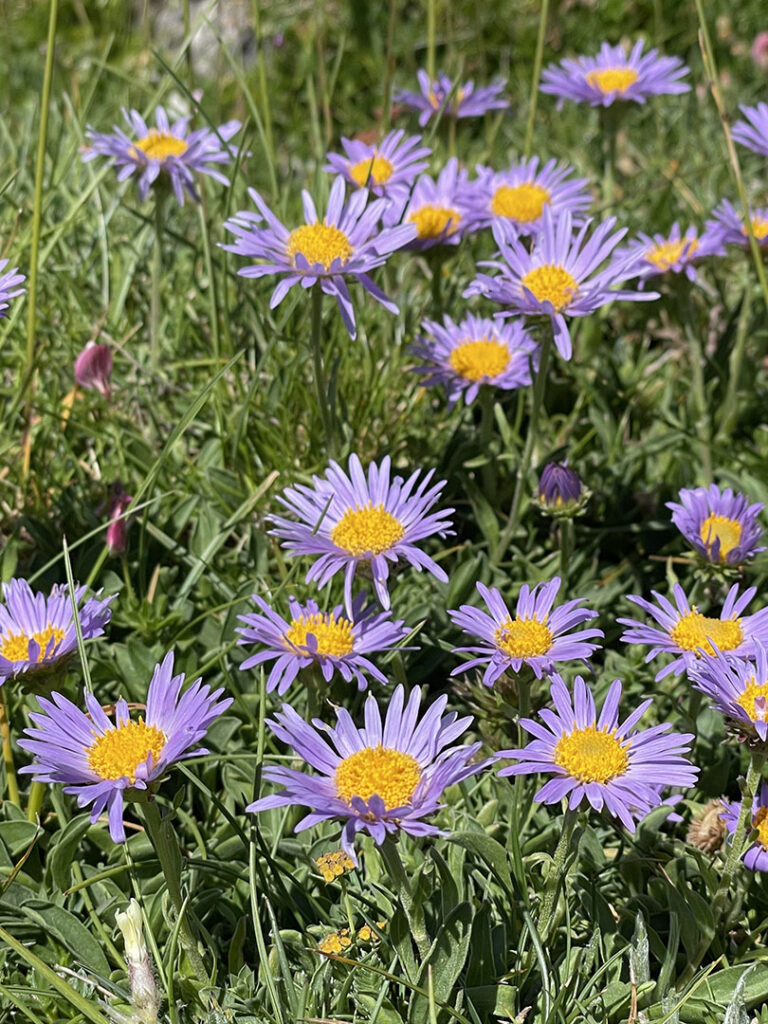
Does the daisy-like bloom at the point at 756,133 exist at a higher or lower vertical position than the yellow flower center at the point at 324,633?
higher

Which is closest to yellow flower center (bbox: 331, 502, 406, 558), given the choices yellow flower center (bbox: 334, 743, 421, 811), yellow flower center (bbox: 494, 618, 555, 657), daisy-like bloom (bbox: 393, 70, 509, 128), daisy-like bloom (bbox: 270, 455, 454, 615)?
daisy-like bloom (bbox: 270, 455, 454, 615)

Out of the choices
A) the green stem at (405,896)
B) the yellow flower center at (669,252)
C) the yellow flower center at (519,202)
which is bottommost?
the green stem at (405,896)

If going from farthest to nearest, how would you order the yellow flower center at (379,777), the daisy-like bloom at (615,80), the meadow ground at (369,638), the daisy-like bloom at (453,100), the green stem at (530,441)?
the daisy-like bloom at (453,100) < the daisy-like bloom at (615,80) < the green stem at (530,441) < the meadow ground at (369,638) < the yellow flower center at (379,777)

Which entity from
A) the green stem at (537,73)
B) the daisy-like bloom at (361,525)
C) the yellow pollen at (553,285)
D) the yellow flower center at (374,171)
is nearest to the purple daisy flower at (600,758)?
the daisy-like bloom at (361,525)

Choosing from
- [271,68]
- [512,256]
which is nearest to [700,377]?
[512,256]

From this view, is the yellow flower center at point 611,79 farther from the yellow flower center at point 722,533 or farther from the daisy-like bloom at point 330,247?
the yellow flower center at point 722,533

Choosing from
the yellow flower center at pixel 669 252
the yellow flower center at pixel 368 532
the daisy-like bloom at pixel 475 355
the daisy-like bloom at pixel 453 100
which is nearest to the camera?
the yellow flower center at pixel 368 532
